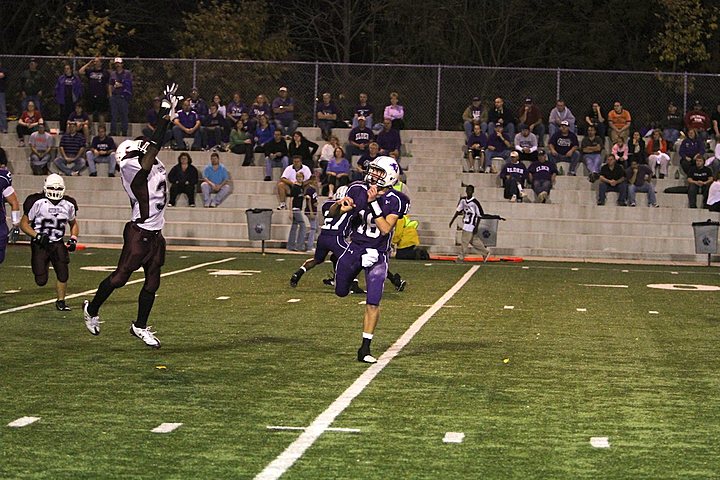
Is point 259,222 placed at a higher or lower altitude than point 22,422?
higher

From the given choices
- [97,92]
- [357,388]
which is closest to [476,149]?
[97,92]

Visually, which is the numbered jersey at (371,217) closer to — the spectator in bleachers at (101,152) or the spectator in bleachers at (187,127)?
the spectator in bleachers at (101,152)

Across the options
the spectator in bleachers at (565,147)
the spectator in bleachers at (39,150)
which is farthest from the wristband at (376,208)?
the spectator in bleachers at (39,150)

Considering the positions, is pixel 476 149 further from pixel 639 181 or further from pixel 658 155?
pixel 658 155

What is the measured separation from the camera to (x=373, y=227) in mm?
11422

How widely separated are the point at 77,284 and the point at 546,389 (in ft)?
32.1

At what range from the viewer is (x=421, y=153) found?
32562 mm

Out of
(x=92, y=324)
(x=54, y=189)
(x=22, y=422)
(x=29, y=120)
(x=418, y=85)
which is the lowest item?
(x=22, y=422)

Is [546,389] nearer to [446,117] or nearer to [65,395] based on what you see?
[65,395]

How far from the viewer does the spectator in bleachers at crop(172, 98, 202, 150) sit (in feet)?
104

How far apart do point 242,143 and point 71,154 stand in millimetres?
3854

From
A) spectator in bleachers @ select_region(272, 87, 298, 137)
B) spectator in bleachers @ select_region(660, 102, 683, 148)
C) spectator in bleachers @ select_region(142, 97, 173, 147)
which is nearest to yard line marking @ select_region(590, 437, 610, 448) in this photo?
spectator in bleachers @ select_region(272, 87, 298, 137)

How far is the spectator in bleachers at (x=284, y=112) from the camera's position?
31875 mm

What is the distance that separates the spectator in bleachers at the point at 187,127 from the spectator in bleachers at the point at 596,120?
8.87 metres
